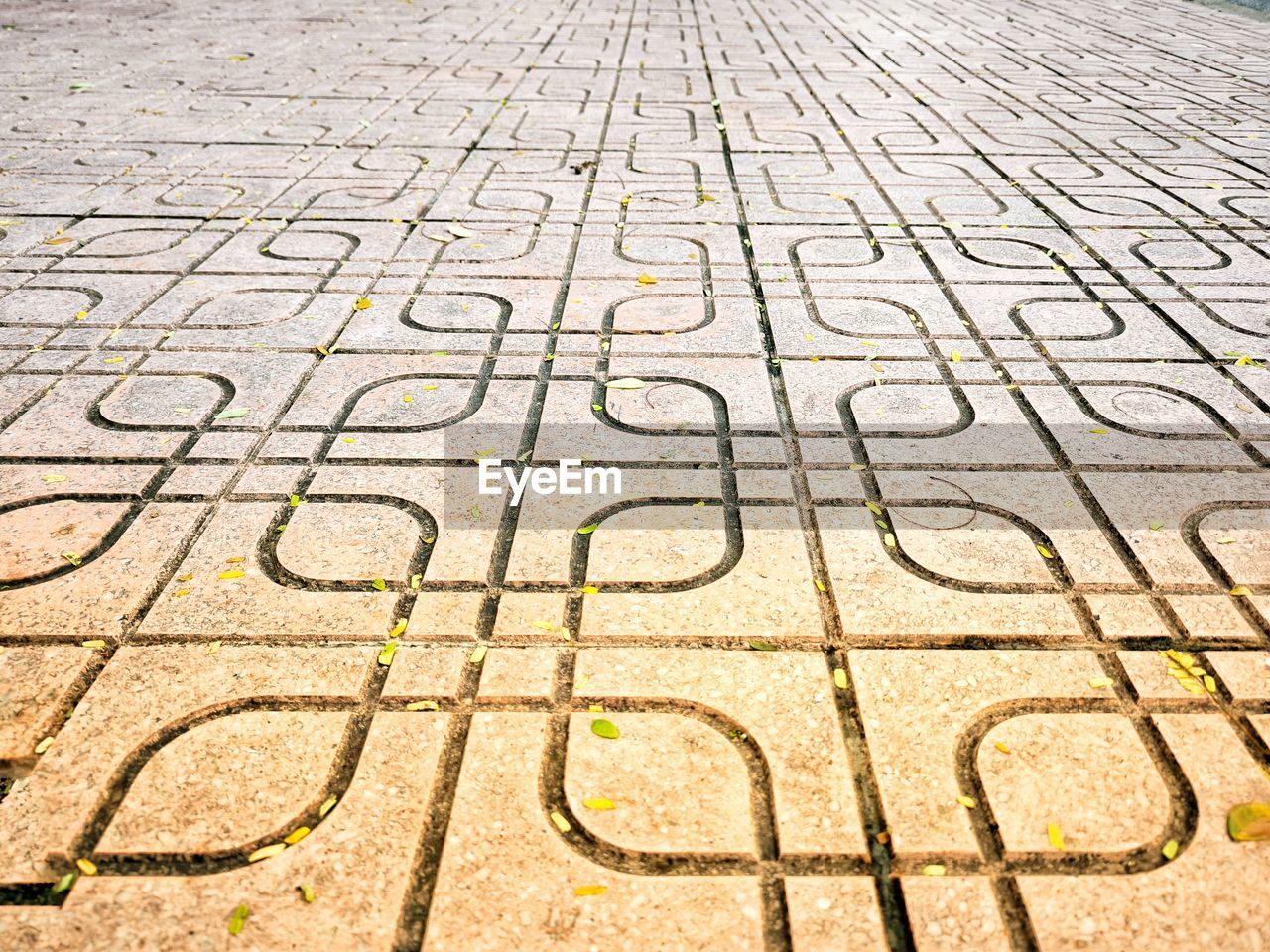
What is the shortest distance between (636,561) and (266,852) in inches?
35.1

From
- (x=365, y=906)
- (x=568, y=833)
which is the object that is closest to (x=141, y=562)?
(x=365, y=906)

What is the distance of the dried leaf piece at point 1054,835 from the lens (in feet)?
4.60

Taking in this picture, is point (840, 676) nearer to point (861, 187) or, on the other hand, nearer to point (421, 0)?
point (861, 187)

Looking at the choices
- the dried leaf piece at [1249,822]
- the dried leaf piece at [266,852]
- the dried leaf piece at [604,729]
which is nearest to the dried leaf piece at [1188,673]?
the dried leaf piece at [1249,822]

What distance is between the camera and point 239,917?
130 centimetres

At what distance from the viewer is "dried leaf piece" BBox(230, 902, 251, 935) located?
129cm

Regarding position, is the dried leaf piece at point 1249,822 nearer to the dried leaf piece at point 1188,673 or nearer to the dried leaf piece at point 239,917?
the dried leaf piece at point 1188,673

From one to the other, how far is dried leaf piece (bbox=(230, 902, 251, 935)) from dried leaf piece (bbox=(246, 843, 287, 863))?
0.24ft

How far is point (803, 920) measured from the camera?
4.27 feet

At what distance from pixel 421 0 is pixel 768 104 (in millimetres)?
6155

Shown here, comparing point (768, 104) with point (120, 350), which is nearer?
point (120, 350)

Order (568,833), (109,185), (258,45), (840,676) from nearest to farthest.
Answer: (568,833)
(840,676)
(109,185)
(258,45)

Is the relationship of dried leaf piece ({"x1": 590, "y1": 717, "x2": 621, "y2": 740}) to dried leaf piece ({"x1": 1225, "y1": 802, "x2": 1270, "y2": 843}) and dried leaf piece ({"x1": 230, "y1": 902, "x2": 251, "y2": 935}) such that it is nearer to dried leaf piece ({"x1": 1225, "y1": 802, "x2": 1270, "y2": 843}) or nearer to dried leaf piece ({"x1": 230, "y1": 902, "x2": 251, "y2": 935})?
dried leaf piece ({"x1": 230, "y1": 902, "x2": 251, "y2": 935})

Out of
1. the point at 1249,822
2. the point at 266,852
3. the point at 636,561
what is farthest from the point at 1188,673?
the point at 266,852
